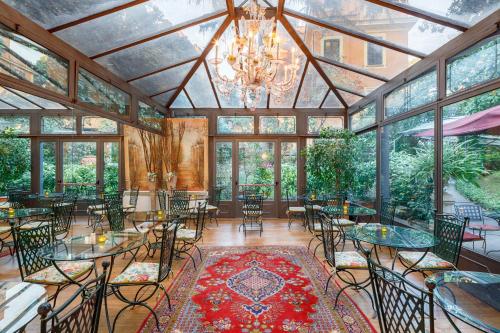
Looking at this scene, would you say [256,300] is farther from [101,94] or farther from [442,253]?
[101,94]

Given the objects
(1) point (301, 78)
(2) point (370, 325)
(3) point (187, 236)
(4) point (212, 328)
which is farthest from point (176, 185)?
(2) point (370, 325)

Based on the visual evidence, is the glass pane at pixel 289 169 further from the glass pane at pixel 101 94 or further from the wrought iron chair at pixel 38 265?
the wrought iron chair at pixel 38 265

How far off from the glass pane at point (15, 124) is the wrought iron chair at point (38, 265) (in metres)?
4.11

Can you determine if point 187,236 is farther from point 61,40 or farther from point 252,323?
point 61,40

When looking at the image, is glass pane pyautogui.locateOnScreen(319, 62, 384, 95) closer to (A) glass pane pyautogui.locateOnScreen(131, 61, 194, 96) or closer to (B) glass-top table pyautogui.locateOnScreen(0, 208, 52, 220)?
(A) glass pane pyautogui.locateOnScreen(131, 61, 194, 96)

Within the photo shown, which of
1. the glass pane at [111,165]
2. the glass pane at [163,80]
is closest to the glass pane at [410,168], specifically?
the glass pane at [163,80]

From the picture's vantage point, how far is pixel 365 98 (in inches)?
246

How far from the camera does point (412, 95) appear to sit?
4.44 metres

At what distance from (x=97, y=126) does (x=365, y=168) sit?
666 centimetres

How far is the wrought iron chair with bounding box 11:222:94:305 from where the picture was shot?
96.0 inches

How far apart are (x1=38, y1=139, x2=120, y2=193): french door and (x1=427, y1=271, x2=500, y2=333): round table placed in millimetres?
Answer: 7217

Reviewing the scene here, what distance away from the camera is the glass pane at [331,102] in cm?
684

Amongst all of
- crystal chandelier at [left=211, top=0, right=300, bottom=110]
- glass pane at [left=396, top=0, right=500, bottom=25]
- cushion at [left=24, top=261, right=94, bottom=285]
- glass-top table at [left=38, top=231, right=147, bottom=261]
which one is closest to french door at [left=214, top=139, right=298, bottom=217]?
crystal chandelier at [left=211, top=0, right=300, bottom=110]

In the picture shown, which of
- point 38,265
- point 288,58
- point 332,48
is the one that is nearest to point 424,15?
point 332,48
